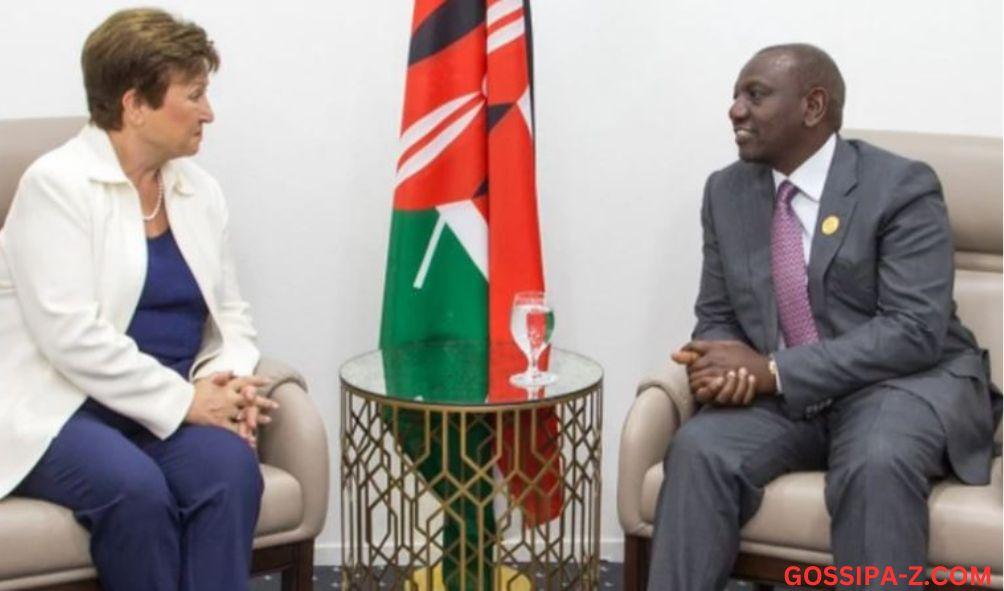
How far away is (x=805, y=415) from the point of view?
305 centimetres

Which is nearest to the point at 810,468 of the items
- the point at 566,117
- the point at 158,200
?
the point at 566,117

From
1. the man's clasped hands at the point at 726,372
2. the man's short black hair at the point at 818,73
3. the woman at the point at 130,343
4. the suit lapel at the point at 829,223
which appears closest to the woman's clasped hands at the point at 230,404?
the woman at the point at 130,343

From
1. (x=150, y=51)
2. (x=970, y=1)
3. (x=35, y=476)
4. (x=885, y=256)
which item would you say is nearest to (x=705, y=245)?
(x=885, y=256)

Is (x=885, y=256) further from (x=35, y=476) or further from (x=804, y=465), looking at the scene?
(x=35, y=476)

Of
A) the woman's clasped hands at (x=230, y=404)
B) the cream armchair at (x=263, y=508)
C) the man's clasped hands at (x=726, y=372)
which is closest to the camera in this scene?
the cream armchair at (x=263, y=508)

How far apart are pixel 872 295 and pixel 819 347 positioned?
0.54ft

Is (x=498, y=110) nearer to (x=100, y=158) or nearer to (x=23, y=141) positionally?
(x=100, y=158)

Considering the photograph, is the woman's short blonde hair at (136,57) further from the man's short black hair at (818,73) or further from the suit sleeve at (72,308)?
the man's short black hair at (818,73)

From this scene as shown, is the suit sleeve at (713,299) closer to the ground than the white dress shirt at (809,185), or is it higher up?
closer to the ground

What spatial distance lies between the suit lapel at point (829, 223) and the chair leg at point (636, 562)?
1.86 feet

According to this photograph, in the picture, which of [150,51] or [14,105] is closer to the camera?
[150,51]

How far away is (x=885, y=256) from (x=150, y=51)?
142cm

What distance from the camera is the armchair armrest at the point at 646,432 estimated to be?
2936mm

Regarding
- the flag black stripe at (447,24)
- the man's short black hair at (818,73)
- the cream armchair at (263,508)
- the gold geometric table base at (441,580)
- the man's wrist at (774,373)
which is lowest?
the gold geometric table base at (441,580)
